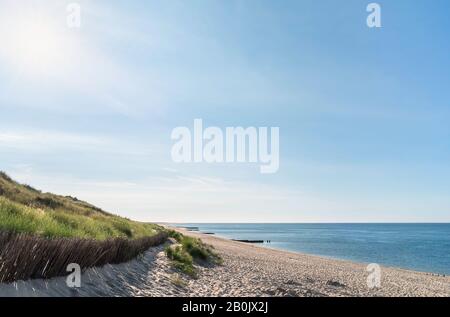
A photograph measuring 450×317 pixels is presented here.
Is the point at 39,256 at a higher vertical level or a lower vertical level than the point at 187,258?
higher

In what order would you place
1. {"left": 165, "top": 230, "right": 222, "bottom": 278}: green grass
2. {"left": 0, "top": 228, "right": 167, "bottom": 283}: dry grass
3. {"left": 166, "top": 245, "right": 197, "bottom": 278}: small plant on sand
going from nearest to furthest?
{"left": 0, "top": 228, "right": 167, "bottom": 283}: dry grass < {"left": 166, "top": 245, "right": 197, "bottom": 278}: small plant on sand < {"left": 165, "top": 230, "right": 222, "bottom": 278}: green grass

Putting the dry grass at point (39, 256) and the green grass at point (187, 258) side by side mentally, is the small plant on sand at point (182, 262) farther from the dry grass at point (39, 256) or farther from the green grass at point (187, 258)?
the dry grass at point (39, 256)

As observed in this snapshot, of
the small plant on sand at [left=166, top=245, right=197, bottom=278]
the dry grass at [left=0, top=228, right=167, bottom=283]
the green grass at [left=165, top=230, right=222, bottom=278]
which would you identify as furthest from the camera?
the green grass at [left=165, top=230, right=222, bottom=278]

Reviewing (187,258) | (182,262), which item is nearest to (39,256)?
(182,262)

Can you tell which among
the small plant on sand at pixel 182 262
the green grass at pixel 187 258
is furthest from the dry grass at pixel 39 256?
the green grass at pixel 187 258

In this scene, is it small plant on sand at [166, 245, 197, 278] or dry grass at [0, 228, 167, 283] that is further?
small plant on sand at [166, 245, 197, 278]

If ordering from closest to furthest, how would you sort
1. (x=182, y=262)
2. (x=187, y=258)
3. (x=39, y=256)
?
1. (x=39, y=256)
2. (x=182, y=262)
3. (x=187, y=258)

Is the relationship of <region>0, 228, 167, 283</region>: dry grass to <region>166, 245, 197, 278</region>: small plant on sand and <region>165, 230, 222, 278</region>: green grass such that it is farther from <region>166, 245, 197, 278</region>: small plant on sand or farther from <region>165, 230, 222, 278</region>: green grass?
<region>165, 230, 222, 278</region>: green grass

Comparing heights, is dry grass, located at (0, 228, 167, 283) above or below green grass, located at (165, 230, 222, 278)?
above

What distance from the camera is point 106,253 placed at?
12.1 m

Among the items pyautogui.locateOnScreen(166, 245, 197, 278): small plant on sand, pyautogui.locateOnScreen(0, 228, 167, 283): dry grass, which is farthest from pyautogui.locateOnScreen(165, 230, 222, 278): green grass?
pyautogui.locateOnScreen(0, 228, 167, 283): dry grass

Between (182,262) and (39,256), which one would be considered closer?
(39,256)

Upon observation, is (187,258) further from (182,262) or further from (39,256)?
(39,256)
